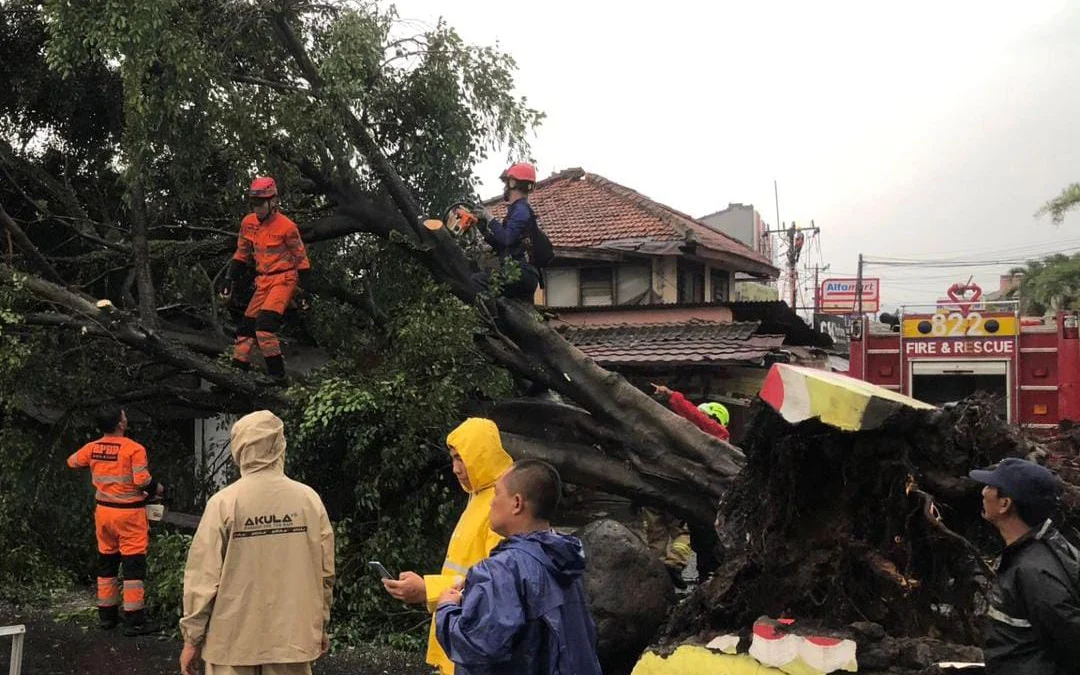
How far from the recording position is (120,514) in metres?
6.38

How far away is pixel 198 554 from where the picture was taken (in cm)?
350

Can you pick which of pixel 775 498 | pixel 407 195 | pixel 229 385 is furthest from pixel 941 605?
pixel 229 385

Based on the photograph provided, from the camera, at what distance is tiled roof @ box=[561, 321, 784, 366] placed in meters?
11.8

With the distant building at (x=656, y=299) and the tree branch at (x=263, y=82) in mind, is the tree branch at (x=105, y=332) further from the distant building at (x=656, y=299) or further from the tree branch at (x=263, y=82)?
the distant building at (x=656, y=299)

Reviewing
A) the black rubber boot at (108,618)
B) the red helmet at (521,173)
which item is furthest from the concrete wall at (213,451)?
the red helmet at (521,173)

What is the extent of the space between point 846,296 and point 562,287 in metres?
20.3

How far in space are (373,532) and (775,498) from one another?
3172 mm

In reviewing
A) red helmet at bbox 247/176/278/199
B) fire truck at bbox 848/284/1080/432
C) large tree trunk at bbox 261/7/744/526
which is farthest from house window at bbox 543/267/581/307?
red helmet at bbox 247/176/278/199

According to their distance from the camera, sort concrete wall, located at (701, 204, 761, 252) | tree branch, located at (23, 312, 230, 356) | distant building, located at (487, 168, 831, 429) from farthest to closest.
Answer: concrete wall, located at (701, 204, 761, 252) → distant building, located at (487, 168, 831, 429) → tree branch, located at (23, 312, 230, 356)

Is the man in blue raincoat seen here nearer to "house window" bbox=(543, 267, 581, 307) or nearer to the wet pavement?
the wet pavement

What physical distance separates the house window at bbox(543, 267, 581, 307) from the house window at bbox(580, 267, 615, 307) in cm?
14

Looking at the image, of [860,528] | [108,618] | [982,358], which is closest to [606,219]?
[982,358]

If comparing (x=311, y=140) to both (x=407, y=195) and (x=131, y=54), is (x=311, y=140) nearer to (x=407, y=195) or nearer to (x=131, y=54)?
(x=407, y=195)

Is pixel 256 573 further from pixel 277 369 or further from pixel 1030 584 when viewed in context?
pixel 277 369
